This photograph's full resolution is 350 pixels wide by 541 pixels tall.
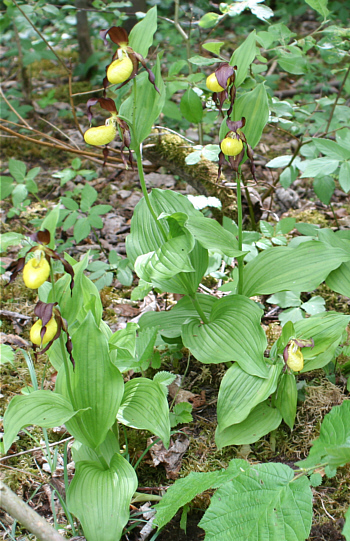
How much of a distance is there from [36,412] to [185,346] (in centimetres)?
57

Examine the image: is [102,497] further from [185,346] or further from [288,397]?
[288,397]

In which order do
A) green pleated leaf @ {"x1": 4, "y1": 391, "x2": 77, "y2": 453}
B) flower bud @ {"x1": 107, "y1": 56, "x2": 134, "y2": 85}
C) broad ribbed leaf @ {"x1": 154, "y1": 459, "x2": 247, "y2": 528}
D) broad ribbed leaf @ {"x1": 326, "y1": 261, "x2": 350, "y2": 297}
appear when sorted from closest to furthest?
broad ribbed leaf @ {"x1": 154, "y1": 459, "x2": 247, "y2": 528} < green pleated leaf @ {"x1": 4, "y1": 391, "x2": 77, "y2": 453} < flower bud @ {"x1": 107, "y1": 56, "x2": 134, "y2": 85} < broad ribbed leaf @ {"x1": 326, "y1": 261, "x2": 350, "y2": 297}

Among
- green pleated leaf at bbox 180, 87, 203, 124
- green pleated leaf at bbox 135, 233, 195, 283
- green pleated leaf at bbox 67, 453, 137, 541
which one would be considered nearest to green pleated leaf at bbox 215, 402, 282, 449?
green pleated leaf at bbox 67, 453, 137, 541

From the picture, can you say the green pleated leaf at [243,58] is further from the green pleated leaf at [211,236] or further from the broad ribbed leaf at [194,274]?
the broad ribbed leaf at [194,274]

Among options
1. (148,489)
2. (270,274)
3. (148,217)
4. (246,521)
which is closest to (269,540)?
(246,521)

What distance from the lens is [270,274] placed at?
5.65 feet

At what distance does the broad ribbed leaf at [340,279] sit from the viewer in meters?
1.67

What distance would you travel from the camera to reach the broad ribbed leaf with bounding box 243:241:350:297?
163cm

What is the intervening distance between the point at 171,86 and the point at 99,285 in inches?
45.9

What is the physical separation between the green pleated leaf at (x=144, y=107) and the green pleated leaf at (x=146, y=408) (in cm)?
85

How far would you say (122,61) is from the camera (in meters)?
1.31

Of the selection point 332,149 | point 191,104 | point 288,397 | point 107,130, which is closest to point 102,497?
point 288,397

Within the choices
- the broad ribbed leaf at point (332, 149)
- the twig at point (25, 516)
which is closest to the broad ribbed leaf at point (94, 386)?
the twig at point (25, 516)

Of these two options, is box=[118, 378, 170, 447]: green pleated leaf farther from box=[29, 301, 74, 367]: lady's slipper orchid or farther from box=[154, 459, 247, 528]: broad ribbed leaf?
box=[29, 301, 74, 367]: lady's slipper orchid
